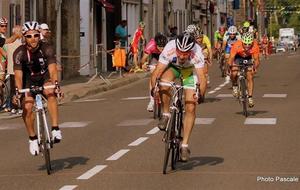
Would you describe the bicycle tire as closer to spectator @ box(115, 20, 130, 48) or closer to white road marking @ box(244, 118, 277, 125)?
white road marking @ box(244, 118, 277, 125)

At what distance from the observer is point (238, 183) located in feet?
33.7

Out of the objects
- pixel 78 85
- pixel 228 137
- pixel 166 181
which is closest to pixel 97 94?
pixel 78 85

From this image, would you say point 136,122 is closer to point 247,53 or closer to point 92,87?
point 247,53

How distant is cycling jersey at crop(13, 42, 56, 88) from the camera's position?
11312mm

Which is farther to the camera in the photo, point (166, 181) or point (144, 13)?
point (144, 13)

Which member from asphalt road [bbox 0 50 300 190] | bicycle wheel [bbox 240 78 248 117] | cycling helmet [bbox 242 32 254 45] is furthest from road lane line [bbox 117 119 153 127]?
cycling helmet [bbox 242 32 254 45]

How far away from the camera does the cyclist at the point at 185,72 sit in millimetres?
11203

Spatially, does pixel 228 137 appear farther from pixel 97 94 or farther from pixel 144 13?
pixel 144 13

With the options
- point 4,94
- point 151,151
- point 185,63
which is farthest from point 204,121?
point 185,63

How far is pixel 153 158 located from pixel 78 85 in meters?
17.2

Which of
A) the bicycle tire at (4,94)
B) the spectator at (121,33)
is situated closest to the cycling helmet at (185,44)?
the bicycle tire at (4,94)

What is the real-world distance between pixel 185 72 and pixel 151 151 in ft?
6.83

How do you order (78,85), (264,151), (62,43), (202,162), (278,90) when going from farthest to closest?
1. (62,43)
2. (78,85)
3. (278,90)
4. (264,151)
5. (202,162)

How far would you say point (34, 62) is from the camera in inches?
448
